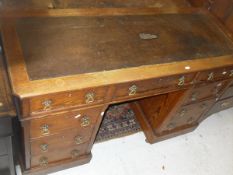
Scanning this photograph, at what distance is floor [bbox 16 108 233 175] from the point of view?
6.75 feet

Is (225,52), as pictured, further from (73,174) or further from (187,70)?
(73,174)

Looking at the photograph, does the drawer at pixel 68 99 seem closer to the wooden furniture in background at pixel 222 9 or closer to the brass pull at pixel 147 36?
the brass pull at pixel 147 36

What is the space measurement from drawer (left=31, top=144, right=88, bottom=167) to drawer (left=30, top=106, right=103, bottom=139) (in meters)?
0.25

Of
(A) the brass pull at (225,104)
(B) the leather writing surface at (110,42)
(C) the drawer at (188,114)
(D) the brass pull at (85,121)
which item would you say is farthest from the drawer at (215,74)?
(D) the brass pull at (85,121)

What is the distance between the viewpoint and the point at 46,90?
47.3 inches

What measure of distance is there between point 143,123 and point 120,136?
23 centimetres

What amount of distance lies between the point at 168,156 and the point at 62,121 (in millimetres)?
1107

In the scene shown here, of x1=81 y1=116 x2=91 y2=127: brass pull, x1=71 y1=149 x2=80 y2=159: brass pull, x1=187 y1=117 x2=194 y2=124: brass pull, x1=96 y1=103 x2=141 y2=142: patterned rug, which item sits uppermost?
x1=81 y1=116 x2=91 y2=127: brass pull

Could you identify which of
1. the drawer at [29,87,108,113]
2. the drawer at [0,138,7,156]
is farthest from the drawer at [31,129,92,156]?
the drawer at [29,87,108,113]

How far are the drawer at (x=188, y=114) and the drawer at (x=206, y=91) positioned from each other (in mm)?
67

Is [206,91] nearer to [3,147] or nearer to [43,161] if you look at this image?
[43,161]

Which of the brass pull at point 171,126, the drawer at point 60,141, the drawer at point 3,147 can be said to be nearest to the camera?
the drawer at point 3,147

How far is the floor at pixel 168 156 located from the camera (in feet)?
6.75

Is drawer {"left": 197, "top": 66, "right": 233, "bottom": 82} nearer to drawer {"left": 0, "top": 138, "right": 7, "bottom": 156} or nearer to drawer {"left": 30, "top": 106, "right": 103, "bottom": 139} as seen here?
drawer {"left": 30, "top": 106, "right": 103, "bottom": 139}
